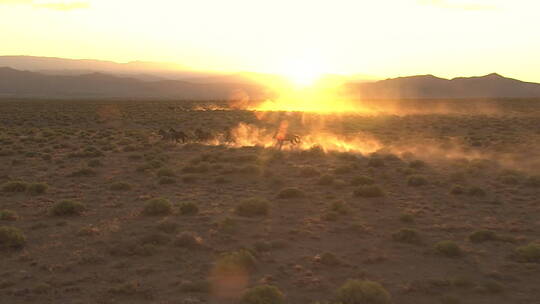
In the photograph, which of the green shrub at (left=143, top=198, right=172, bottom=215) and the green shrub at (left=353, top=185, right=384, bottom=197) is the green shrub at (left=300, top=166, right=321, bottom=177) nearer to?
the green shrub at (left=353, top=185, right=384, bottom=197)

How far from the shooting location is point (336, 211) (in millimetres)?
16141

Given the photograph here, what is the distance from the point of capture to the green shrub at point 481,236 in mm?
13258

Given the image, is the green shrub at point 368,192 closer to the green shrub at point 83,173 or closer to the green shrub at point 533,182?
the green shrub at point 533,182

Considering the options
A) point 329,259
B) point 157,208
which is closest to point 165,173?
point 157,208

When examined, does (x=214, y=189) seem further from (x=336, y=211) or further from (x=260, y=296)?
(x=260, y=296)

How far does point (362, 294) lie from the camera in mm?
8875

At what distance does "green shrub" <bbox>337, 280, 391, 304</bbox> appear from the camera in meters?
8.81

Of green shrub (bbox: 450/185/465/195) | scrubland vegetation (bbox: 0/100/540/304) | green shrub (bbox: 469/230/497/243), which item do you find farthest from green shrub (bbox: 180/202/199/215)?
green shrub (bbox: 450/185/465/195)

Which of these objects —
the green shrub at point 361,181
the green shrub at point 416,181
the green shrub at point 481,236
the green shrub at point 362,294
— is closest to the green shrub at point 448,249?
the green shrub at point 481,236

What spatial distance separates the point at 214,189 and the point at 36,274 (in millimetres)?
10102

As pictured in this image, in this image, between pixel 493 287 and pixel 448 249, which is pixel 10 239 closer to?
pixel 448 249

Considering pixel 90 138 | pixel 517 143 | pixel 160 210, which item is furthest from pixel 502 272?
Answer: pixel 90 138

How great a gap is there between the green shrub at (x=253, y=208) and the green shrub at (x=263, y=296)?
6829mm

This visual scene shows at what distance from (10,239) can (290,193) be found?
9788 mm
